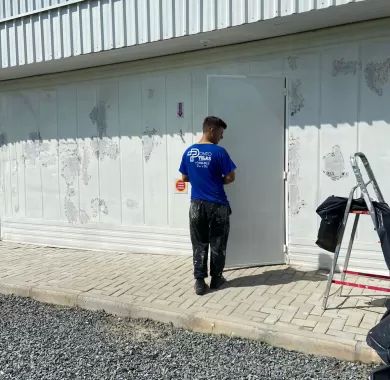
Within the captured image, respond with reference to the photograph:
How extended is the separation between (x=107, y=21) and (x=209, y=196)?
287 cm

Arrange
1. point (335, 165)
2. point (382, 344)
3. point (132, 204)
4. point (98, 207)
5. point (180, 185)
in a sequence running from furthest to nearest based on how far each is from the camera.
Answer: point (98, 207), point (132, 204), point (180, 185), point (335, 165), point (382, 344)

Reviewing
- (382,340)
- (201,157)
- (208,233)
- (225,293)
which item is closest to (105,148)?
(201,157)

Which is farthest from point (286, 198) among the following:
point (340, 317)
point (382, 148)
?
point (340, 317)

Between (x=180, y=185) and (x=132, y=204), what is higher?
(x=180, y=185)

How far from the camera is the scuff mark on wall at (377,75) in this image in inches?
204

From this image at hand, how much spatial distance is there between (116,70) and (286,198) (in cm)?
318

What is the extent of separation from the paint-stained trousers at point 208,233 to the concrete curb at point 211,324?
71cm

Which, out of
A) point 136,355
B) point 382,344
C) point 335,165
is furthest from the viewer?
point 335,165

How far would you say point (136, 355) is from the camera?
3887 mm

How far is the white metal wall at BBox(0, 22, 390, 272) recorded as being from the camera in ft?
17.7

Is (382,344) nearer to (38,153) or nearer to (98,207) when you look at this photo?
(98,207)

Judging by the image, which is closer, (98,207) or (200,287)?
(200,287)

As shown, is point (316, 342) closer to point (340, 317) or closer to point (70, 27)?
point (340, 317)

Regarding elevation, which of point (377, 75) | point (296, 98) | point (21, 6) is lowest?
point (296, 98)
